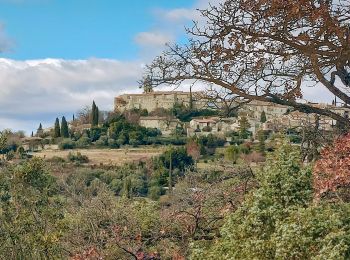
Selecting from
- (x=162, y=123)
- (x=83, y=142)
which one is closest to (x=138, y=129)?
(x=162, y=123)

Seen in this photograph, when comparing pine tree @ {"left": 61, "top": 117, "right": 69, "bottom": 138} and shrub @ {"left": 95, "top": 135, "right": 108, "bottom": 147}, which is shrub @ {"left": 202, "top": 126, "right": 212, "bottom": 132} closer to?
shrub @ {"left": 95, "top": 135, "right": 108, "bottom": 147}

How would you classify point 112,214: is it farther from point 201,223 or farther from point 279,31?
point 279,31

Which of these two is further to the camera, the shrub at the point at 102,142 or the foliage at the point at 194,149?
the shrub at the point at 102,142

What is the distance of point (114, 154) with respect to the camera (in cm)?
6831

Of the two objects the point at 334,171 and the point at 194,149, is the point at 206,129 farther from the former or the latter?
the point at 334,171

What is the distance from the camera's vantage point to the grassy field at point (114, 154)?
62.1m

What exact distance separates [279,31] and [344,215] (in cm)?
280

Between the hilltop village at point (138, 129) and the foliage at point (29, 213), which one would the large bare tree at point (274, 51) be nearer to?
the foliage at point (29, 213)

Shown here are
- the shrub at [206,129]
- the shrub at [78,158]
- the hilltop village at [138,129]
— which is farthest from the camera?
the shrub at [206,129]

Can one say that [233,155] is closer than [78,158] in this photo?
Yes

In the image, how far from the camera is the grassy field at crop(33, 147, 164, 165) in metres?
62.1

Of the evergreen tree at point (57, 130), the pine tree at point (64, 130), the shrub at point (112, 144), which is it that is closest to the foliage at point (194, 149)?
the shrub at point (112, 144)

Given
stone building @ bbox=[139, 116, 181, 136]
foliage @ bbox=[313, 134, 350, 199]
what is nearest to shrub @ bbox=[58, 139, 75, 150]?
stone building @ bbox=[139, 116, 181, 136]

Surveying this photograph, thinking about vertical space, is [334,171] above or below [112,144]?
above
